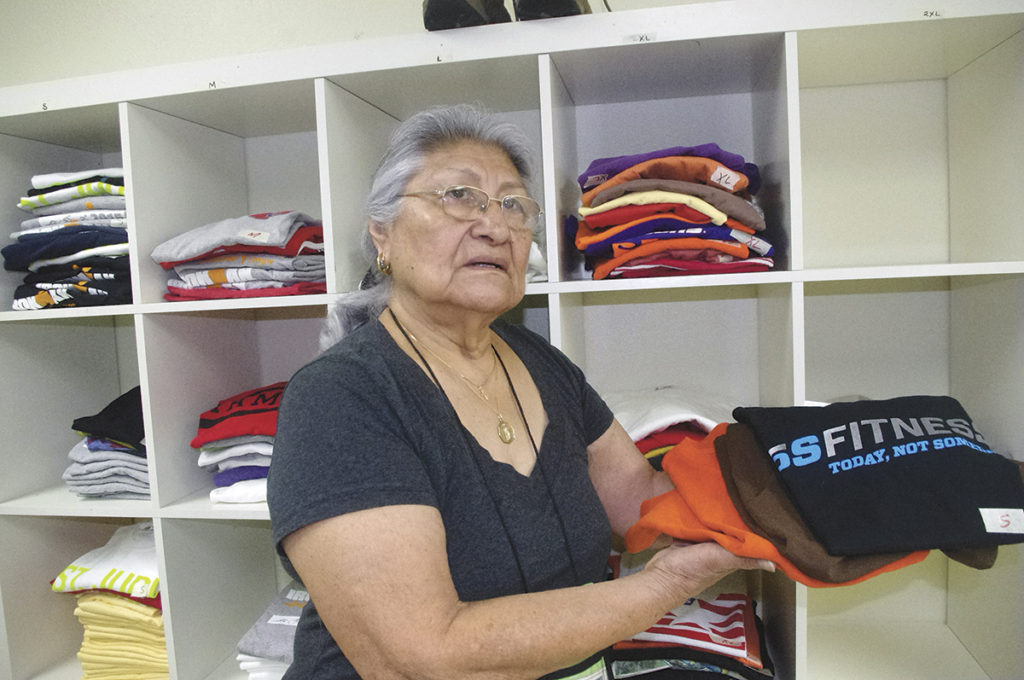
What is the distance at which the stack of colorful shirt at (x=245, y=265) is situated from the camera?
1.53 meters

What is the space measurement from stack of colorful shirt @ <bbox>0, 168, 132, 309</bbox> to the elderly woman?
2.54ft

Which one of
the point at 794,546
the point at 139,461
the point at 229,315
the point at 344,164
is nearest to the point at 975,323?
the point at 794,546

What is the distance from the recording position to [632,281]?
1.34 m

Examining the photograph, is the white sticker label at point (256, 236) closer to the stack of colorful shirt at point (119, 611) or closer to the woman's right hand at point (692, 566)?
the stack of colorful shirt at point (119, 611)

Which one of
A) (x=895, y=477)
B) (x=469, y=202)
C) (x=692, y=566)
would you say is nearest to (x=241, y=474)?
(x=469, y=202)

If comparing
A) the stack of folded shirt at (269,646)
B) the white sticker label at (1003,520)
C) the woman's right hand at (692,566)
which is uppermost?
the white sticker label at (1003,520)

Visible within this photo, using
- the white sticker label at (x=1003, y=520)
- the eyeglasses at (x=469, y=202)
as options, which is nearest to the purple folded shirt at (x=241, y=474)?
the eyeglasses at (x=469, y=202)

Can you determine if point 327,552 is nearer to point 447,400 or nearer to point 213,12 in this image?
point 447,400

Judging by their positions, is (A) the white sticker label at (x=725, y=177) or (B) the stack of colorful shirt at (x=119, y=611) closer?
(A) the white sticker label at (x=725, y=177)

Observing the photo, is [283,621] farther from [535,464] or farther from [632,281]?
[632,281]

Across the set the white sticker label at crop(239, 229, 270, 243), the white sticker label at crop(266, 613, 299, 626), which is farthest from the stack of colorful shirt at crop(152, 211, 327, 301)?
the white sticker label at crop(266, 613, 299, 626)

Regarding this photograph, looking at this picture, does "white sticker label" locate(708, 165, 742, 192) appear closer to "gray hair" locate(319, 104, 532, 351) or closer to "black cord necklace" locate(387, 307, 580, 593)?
"gray hair" locate(319, 104, 532, 351)

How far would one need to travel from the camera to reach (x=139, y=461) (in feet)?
5.36

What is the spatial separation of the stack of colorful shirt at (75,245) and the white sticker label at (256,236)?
33cm
